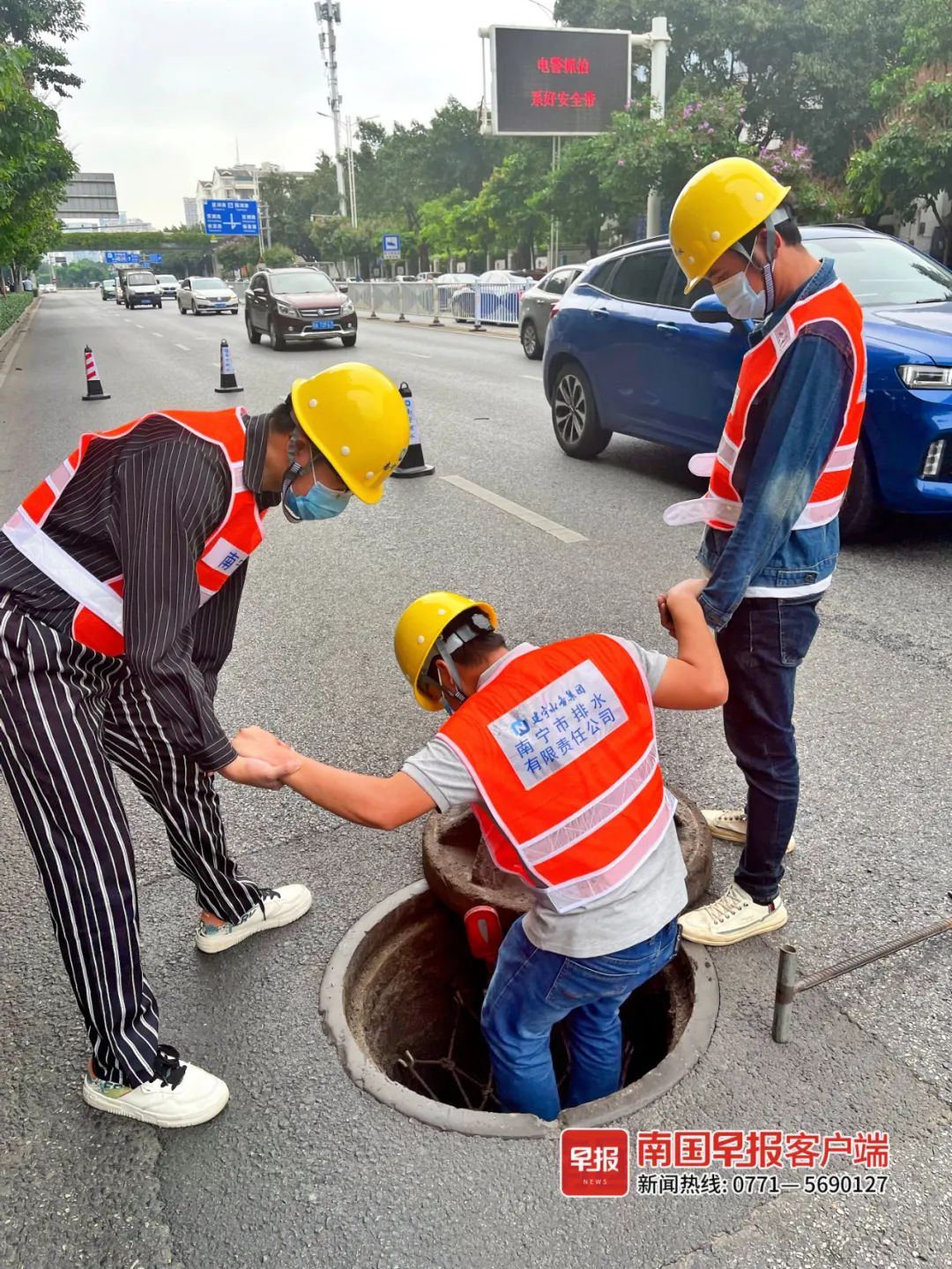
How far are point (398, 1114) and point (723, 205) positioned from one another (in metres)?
2.33

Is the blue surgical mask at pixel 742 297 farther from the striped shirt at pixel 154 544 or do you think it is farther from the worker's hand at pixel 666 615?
the striped shirt at pixel 154 544

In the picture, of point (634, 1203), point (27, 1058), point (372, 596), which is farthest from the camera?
point (372, 596)

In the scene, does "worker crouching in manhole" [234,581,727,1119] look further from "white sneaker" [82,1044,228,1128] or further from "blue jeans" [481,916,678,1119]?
"white sneaker" [82,1044,228,1128]

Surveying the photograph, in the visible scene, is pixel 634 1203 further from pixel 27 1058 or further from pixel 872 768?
pixel 872 768

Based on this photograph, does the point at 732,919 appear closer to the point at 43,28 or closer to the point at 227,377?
the point at 227,377

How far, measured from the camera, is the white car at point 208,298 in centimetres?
4025

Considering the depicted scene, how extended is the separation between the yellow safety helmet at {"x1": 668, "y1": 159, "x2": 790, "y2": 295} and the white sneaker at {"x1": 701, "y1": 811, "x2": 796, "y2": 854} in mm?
1827

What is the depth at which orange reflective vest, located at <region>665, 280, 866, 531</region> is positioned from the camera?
7.89ft

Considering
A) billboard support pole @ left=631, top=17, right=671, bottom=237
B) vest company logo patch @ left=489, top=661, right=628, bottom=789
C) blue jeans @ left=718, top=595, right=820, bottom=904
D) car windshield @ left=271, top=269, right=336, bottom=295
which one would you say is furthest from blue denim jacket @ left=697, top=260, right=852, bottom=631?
billboard support pole @ left=631, top=17, right=671, bottom=237

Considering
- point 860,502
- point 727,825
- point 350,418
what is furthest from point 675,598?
point 860,502

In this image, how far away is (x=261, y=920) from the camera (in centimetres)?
296

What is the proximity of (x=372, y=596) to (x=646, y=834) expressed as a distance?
154 inches

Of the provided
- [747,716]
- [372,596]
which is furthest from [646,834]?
[372,596]

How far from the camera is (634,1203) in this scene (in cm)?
207
